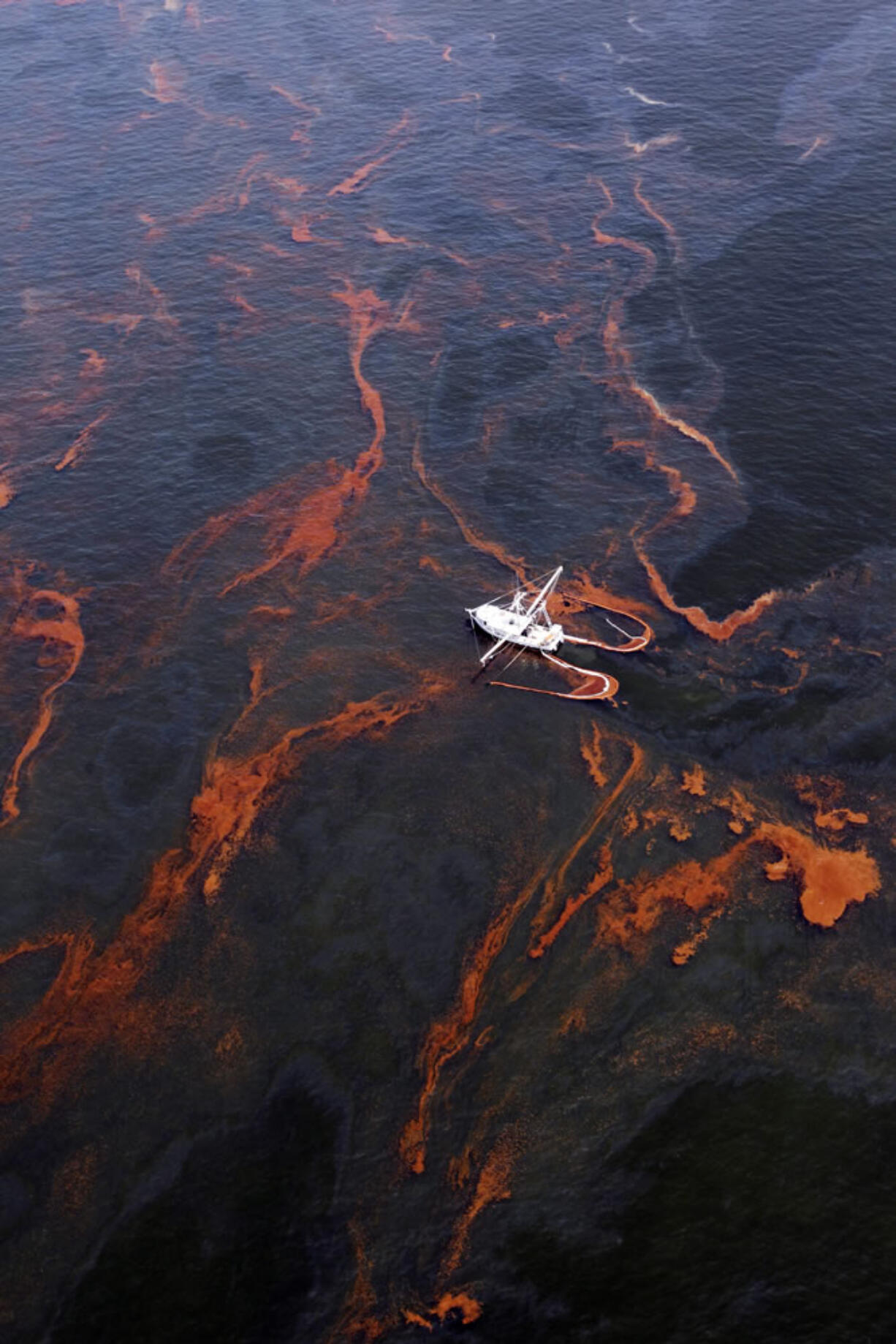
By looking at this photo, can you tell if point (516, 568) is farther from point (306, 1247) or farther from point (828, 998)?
point (306, 1247)

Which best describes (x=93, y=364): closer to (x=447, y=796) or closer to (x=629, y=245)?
(x=629, y=245)

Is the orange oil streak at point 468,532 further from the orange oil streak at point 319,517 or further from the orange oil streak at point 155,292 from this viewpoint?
the orange oil streak at point 155,292

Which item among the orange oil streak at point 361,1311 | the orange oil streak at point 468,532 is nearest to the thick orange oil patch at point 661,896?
the orange oil streak at point 361,1311

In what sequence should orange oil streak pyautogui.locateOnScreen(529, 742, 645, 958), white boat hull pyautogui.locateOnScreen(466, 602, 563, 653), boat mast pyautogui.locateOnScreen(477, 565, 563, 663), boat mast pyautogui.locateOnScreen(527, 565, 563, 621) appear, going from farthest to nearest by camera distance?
1. boat mast pyautogui.locateOnScreen(527, 565, 563, 621)
2. boat mast pyautogui.locateOnScreen(477, 565, 563, 663)
3. white boat hull pyautogui.locateOnScreen(466, 602, 563, 653)
4. orange oil streak pyautogui.locateOnScreen(529, 742, 645, 958)

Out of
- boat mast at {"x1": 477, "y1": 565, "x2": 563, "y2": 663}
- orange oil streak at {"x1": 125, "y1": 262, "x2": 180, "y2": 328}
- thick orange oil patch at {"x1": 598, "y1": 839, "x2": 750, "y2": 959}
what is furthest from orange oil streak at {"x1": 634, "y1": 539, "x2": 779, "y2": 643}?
orange oil streak at {"x1": 125, "y1": 262, "x2": 180, "y2": 328}

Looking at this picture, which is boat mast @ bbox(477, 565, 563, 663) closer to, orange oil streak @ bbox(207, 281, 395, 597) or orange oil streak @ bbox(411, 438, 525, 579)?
orange oil streak @ bbox(411, 438, 525, 579)

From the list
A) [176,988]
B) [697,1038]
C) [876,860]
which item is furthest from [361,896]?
[876,860]
